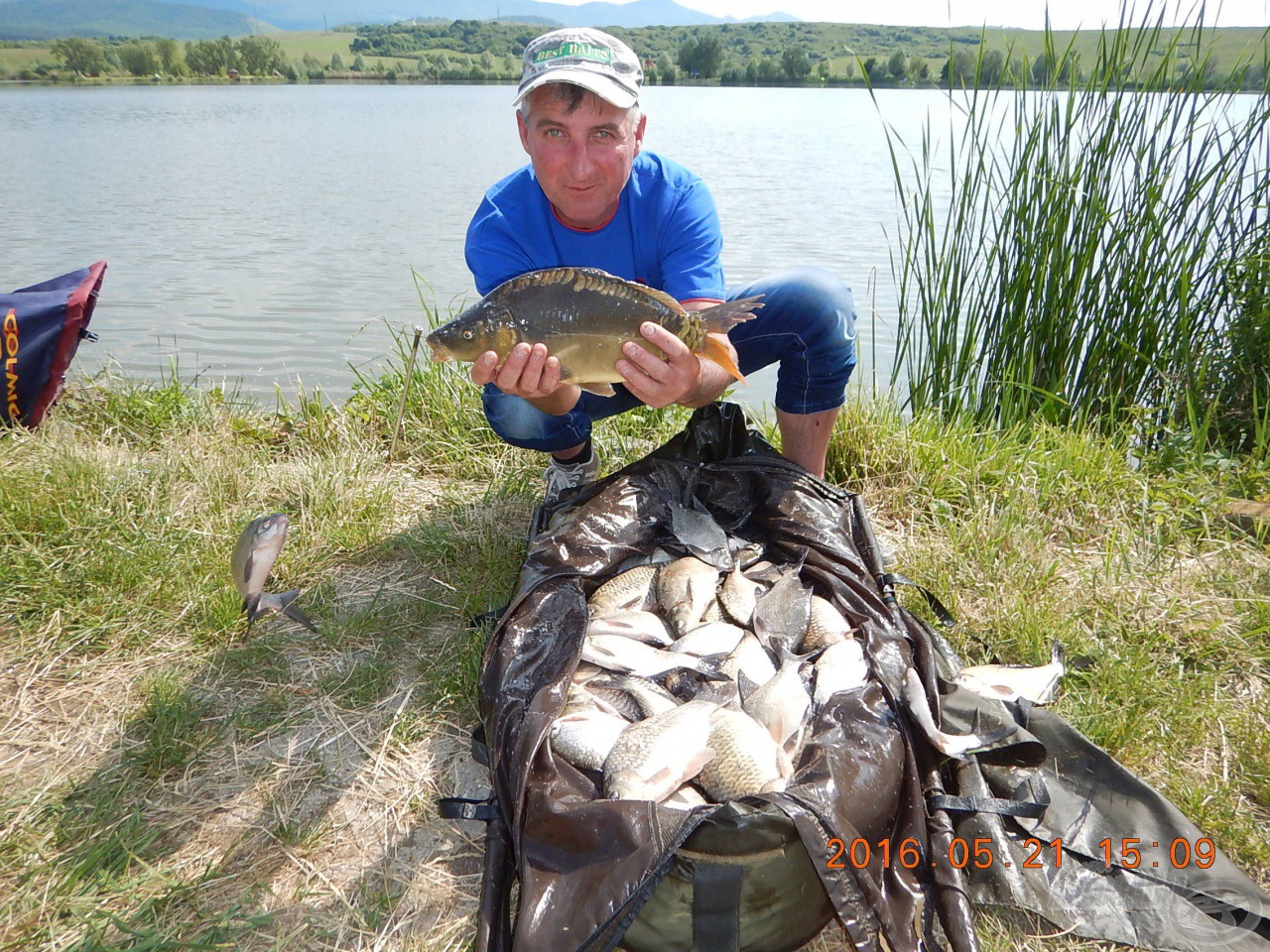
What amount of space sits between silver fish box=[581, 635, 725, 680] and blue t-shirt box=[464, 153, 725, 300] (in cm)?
104

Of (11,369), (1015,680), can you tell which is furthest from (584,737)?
(11,369)

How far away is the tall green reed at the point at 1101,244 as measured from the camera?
368 centimetres

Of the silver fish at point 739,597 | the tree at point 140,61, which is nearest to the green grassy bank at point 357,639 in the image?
the silver fish at point 739,597

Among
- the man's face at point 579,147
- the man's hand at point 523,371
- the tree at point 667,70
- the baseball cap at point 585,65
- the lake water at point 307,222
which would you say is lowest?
the lake water at point 307,222

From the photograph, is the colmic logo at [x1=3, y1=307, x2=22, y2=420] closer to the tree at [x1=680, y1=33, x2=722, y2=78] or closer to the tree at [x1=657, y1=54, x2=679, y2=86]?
the tree at [x1=680, y1=33, x2=722, y2=78]

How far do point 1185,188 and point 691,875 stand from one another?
365 cm

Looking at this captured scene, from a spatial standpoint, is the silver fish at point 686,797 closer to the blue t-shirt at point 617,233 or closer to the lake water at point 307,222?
the blue t-shirt at point 617,233

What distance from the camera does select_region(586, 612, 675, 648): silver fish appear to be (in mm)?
2178

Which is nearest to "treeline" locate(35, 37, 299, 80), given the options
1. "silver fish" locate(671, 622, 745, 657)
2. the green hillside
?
the green hillside

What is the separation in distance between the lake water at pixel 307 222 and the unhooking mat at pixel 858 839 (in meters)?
2.32

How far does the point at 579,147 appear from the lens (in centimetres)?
235

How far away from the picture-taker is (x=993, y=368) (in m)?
3.98

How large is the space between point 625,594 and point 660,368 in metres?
0.59

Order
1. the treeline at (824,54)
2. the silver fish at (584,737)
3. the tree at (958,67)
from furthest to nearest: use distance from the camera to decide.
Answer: the tree at (958,67) → the treeline at (824,54) → the silver fish at (584,737)
